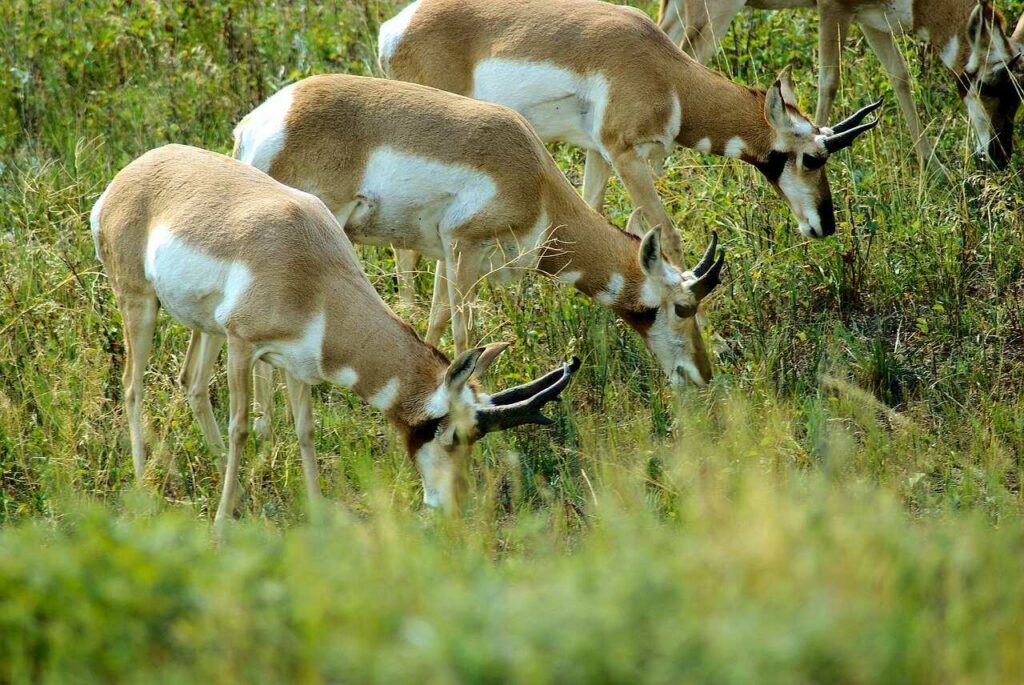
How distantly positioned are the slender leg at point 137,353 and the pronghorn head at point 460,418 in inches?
60.7

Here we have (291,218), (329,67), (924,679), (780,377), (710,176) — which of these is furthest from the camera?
(329,67)

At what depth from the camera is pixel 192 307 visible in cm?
602

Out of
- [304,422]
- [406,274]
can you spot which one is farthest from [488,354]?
[406,274]

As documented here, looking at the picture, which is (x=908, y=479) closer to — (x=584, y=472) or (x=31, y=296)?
(x=584, y=472)

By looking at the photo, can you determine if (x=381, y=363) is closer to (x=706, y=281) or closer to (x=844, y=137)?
(x=706, y=281)

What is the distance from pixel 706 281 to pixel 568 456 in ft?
3.71

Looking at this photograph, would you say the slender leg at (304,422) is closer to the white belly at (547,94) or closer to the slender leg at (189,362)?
the slender leg at (189,362)

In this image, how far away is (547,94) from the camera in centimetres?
767

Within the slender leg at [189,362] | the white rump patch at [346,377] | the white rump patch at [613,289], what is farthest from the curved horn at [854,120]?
the slender leg at [189,362]

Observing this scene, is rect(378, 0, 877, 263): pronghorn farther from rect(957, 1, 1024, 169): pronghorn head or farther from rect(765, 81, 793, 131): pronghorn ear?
rect(957, 1, 1024, 169): pronghorn head

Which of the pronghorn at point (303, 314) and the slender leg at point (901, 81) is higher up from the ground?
the pronghorn at point (303, 314)

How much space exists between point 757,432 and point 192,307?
2.79m

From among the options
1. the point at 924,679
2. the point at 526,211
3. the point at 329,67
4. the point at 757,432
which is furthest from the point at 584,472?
the point at 329,67

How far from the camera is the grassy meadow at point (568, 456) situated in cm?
294
